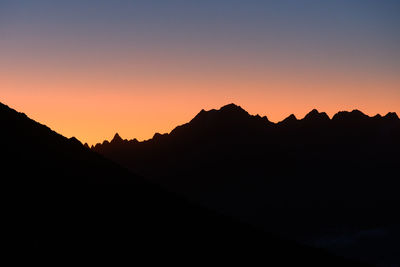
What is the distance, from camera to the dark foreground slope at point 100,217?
25.2 m

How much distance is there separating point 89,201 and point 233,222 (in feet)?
37.8

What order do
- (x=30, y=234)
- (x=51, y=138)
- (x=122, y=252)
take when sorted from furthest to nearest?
(x=51, y=138)
(x=122, y=252)
(x=30, y=234)

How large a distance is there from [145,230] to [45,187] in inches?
266

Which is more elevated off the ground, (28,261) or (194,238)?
(194,238)

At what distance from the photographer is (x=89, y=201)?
1241 inches

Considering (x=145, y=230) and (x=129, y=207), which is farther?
(x=129, y=207)

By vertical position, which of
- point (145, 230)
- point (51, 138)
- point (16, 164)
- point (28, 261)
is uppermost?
point (51, 138)

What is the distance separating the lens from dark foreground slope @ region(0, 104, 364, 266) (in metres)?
25.2

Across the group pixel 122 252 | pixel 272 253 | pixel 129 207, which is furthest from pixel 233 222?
pixel 122 252

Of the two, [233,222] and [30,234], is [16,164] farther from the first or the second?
[233,222]

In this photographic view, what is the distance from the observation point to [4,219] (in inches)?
973

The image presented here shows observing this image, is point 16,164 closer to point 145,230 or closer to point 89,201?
point 89,201

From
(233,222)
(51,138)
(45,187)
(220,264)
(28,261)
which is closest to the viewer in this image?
(28,261)

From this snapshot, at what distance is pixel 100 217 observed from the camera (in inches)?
1160
